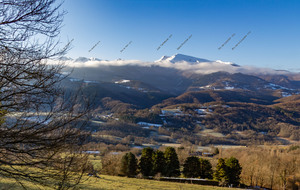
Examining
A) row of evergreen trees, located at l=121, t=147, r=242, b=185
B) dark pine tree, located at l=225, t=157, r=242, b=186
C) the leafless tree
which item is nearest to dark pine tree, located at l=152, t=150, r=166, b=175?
row of evergreen trees, located at l=121, t=147, r=242, b=185

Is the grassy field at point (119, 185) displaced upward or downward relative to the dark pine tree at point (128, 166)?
upward

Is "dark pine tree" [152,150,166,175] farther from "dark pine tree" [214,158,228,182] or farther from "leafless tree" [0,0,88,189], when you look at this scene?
"leafless tree" [0,0,88,189]

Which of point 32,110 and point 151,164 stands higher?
point 32,110

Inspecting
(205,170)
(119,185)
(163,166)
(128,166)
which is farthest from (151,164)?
(119,185)

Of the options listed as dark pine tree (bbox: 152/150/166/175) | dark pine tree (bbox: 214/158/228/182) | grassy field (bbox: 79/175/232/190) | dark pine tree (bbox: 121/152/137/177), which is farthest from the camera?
dark pine tree (bbox: 152/150/166/175)

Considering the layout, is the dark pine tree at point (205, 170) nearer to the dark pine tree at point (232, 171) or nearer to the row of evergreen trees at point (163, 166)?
the row of evergreen trees at point (163, 166)

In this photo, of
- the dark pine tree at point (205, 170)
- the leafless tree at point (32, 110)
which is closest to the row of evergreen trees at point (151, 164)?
the dark pine tree at point (205, 170)

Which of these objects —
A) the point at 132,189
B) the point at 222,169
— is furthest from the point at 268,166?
the point at 132,189

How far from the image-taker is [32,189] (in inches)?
582

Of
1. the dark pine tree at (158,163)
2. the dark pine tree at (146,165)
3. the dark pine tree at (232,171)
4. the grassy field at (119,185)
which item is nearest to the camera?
the grassy field at (119,185)

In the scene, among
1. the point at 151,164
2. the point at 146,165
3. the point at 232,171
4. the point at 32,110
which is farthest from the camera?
the point at 151,164

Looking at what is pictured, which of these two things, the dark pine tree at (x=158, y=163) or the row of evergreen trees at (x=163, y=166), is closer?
the row of evergreen trees at (x=163, y=166)

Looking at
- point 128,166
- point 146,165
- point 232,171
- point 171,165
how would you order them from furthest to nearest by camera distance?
point 171,165, point 146,165, point 128,166, point 232,171

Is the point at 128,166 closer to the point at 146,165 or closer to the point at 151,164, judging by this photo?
the point at 146,165
